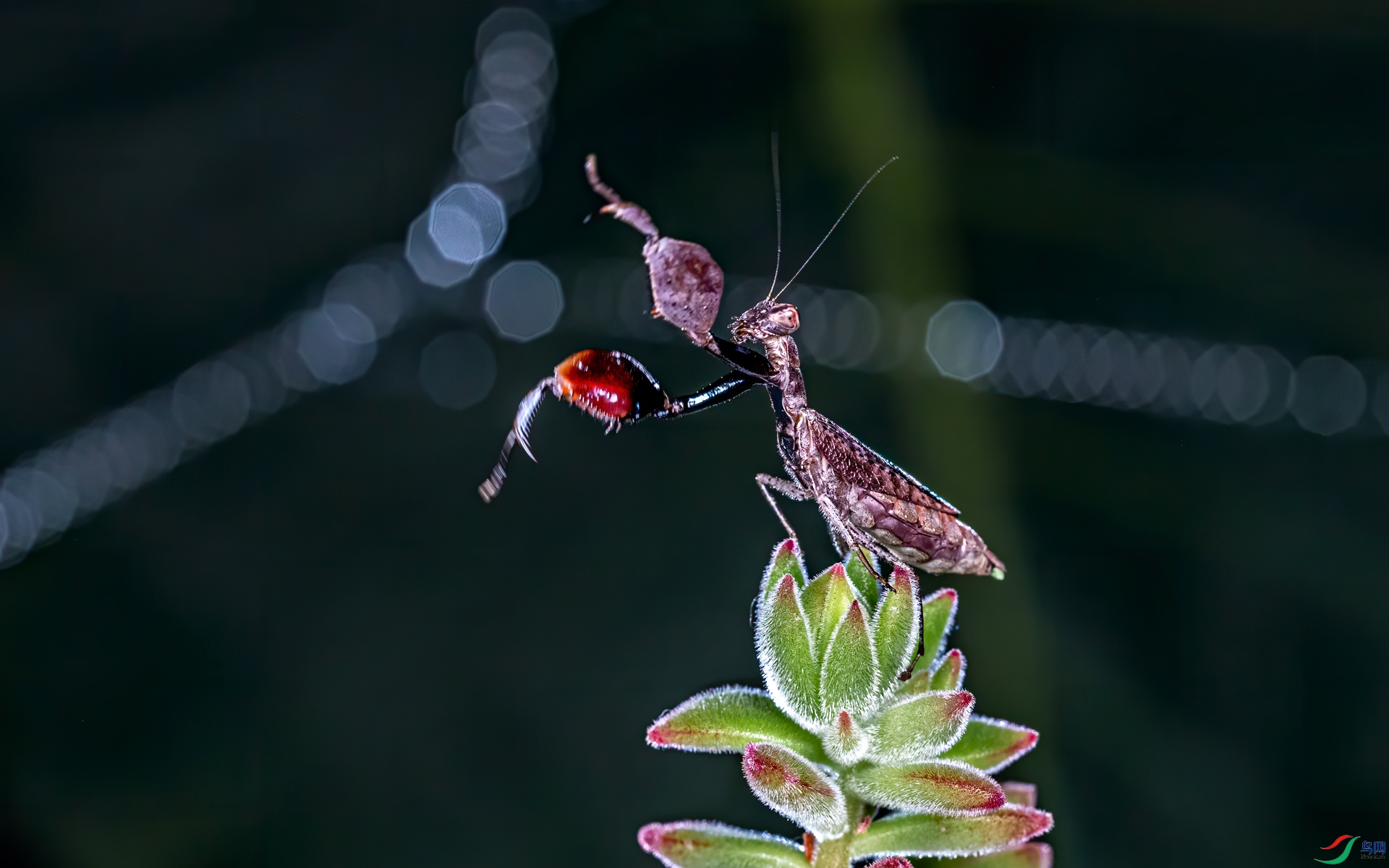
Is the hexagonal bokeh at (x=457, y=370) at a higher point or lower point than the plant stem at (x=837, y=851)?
higher

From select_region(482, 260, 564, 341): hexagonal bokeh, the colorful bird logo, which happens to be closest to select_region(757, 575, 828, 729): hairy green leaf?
the colorful bird logo

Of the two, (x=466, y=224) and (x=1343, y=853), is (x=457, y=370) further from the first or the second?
(x=1343, y=853)

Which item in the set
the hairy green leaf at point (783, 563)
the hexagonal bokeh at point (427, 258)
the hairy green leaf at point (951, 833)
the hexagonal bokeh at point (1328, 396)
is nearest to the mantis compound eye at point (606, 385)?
the hairy green leaf at point (783, 563)

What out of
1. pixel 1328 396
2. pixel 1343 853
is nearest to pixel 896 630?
pixel 1343 853

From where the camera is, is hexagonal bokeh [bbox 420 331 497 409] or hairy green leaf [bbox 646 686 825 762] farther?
hexagonal bokeh [bbox 420 331 497 409]

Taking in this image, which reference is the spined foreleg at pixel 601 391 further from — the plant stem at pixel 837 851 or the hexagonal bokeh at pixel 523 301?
the hexagonal bokeh at pixel 523 301

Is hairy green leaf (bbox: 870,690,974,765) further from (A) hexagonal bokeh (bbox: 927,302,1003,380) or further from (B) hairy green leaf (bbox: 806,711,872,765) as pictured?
(A) hexagonal bokeh (bbox: 927,302,1003,380)
